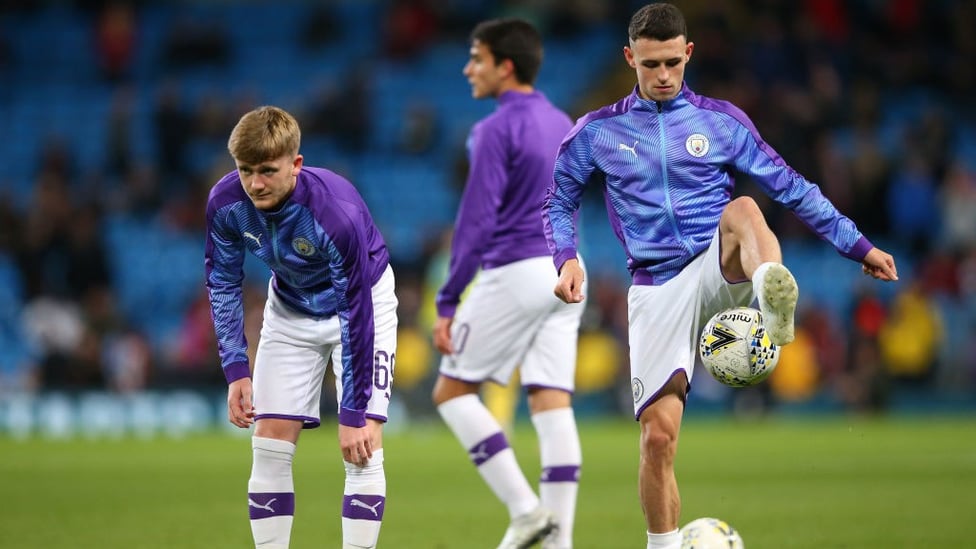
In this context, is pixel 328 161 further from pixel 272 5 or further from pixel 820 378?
pixel 820 378

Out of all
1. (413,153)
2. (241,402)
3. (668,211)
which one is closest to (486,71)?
(668,211)

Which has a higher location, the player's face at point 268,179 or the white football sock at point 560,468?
the player's face at point 268,179

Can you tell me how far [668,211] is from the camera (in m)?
6.03

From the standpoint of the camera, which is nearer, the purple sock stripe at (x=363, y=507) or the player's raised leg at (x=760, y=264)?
the player's raised leg at (x=760, y=264)

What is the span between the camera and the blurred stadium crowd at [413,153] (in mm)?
18203

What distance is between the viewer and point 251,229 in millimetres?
5992

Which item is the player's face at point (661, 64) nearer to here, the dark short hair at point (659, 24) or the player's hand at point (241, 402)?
the dark short hair at point (659, 24)

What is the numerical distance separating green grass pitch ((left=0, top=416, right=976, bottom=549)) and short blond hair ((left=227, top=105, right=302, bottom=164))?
8.60ft

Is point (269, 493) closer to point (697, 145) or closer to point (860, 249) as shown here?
point (697, 145)

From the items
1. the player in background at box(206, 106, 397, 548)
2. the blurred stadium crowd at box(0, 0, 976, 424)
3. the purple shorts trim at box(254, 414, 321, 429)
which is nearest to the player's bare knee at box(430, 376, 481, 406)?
the player in background at box(206, 106, 397, 548)

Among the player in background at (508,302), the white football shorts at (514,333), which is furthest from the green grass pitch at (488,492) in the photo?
the white football shorts at (514,333)

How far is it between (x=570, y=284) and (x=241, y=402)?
4.78ft

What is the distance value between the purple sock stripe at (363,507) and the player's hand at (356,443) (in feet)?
0.56

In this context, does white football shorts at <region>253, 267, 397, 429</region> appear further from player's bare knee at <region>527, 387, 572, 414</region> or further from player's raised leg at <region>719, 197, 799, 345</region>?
player's raised leg at <region>719, 197, 799, 345</region>
